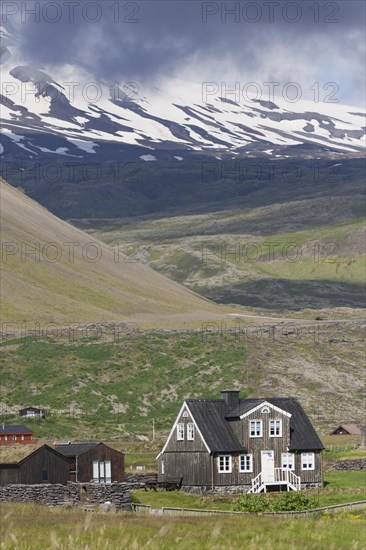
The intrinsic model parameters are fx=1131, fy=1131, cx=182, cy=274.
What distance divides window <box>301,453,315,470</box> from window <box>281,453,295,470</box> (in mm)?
643

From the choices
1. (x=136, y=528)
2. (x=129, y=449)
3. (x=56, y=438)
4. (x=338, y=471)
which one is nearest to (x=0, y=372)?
(x=56, y=438)

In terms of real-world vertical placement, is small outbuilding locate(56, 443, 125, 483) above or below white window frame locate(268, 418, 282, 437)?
below

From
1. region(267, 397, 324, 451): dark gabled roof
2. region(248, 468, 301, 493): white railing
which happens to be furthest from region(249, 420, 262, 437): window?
region(248, 468, 301, 493): white railing

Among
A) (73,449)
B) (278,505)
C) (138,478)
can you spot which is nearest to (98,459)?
(73,449)

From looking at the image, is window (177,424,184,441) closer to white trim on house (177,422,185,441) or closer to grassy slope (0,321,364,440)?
white trim on house (177,422,185,441)

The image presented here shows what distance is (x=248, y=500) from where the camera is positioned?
52.8 meters

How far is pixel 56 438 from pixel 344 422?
3022 cm

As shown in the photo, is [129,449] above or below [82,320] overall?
below

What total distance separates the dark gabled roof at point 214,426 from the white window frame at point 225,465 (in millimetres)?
528

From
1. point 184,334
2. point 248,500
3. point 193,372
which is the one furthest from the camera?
point 184,334

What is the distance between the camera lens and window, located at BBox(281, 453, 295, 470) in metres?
72.8

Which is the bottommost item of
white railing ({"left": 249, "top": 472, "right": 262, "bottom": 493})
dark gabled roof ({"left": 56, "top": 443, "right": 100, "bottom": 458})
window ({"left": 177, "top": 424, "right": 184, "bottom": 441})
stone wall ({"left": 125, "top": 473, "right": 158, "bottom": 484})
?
white railing ({"left": 249, "top": 472, "right": 262, "bottom": 493})

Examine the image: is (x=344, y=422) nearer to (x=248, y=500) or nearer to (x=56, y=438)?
(x=56, y=438)

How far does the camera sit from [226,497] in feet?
212
